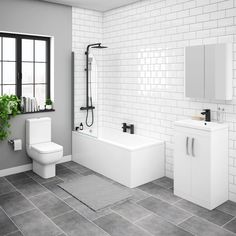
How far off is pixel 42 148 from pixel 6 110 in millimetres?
837

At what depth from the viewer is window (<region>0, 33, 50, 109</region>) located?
5016 mm

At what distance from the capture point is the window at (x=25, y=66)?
5016mm

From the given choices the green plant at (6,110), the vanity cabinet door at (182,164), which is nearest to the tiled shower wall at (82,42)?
the green plant at (6,110)

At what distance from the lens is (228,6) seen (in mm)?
3873

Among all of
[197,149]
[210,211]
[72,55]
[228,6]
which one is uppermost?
[228,6]

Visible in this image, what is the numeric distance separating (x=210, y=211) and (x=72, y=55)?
3.71 m

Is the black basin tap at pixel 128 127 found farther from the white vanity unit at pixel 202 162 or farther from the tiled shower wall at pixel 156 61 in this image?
the white vanity unit at pixel 202 162

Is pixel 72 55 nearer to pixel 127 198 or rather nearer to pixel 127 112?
pixel 127 112

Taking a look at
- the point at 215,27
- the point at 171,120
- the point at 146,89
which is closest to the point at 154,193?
the point at 171,120

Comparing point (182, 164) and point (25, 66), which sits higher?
point (25, 66)

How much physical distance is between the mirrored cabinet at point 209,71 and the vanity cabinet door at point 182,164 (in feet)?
2.13

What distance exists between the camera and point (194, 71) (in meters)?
4.05

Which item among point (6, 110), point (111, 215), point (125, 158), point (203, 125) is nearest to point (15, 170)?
point (6, 110)

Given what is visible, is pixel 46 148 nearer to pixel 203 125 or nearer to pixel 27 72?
pixel 27 72
